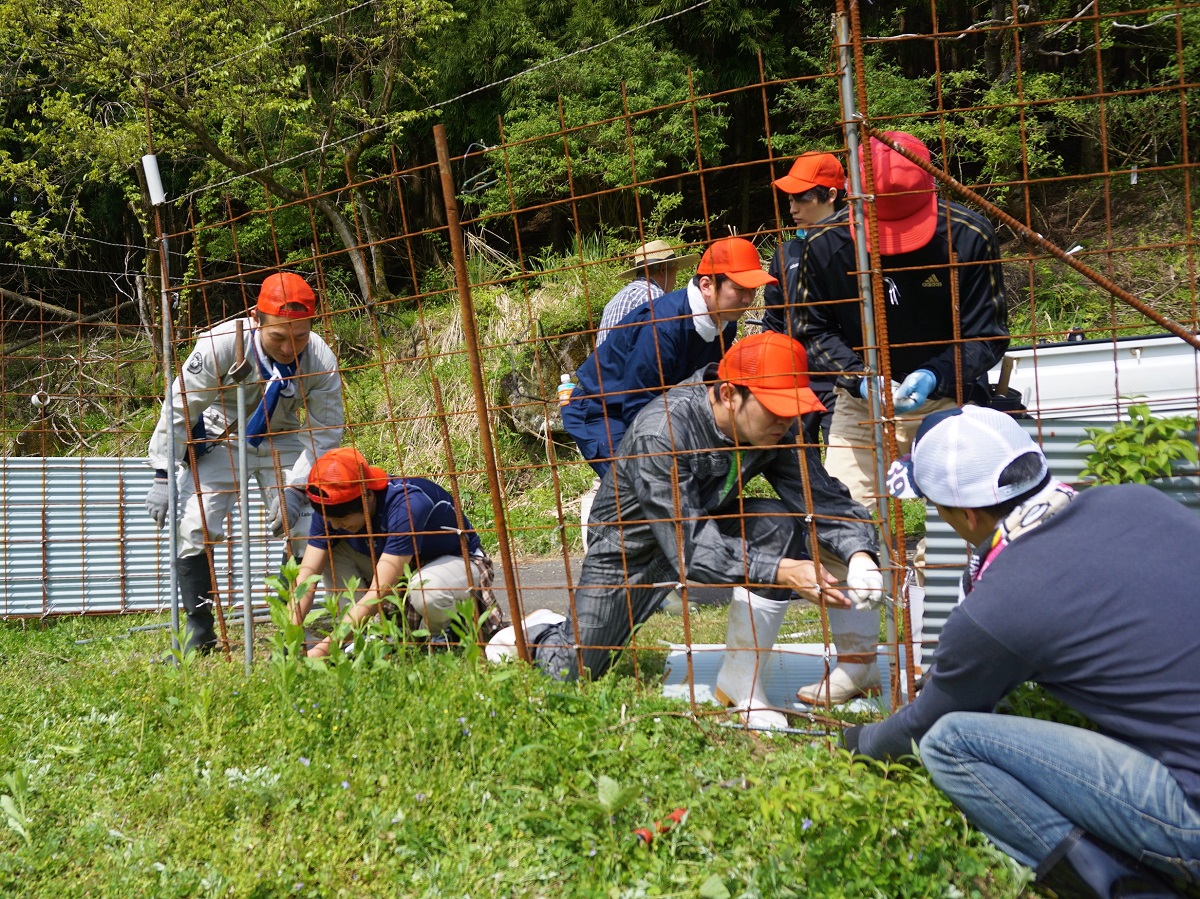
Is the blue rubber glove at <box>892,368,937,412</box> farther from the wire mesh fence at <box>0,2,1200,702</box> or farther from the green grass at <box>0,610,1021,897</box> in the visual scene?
the green grass at <box>0,610,1021,897</box>

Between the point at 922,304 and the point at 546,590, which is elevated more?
the point at 922,304

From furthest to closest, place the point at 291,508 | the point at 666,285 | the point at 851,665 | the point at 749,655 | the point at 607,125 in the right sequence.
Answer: the point at 607,125 → the point at 291,508 → the point at 666,285 → the point at 851,665 → the point at 749,655

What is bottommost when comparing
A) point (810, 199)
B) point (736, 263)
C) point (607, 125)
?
point (736, 263)

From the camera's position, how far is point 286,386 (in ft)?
14.4

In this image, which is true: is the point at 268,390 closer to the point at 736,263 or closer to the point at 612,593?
the point at 612,593

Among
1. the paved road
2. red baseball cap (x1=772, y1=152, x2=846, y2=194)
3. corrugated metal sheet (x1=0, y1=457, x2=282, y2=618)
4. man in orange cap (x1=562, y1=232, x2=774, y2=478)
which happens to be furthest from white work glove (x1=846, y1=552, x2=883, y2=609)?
corrugated metal sheet (x1=0, y1=457, x2=282, y2=618)

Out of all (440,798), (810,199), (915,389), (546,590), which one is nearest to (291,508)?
(546,590)

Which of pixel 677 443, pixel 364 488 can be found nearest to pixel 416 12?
pixel 364 488

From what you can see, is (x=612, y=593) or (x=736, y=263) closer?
(x=612, y=593)

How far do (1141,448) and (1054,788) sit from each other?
1.15m

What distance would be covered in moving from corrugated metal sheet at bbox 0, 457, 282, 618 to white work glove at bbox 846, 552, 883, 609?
13.2ft

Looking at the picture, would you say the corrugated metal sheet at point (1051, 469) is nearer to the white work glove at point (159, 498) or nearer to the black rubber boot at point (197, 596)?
the black rubber boot at point (197, 596)

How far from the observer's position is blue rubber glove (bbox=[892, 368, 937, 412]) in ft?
11.9

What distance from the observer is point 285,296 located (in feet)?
13.5
